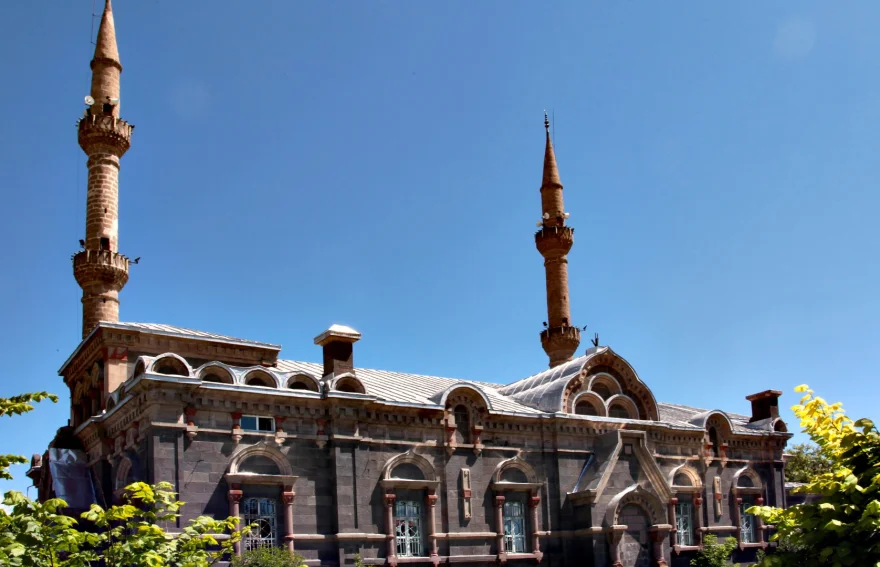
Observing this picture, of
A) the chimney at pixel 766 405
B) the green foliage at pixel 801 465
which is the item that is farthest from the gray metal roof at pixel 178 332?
the green foliage at pixel 801 465

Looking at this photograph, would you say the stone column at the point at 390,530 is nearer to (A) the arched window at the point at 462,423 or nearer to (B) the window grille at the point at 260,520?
(A) the arched window at the point at 462,423

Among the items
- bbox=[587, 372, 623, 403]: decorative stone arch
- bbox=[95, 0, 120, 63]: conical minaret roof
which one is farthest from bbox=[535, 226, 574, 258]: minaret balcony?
bbox=[95, 0, 120, 63]: conical minaret roof

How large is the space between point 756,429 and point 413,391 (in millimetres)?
14289

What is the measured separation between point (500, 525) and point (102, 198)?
1807 centimetres

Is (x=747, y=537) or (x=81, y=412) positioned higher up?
(x=81, y=412)

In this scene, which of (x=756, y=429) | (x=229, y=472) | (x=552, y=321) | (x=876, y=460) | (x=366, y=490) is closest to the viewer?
(x=876, y=460)

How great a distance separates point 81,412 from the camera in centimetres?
2956

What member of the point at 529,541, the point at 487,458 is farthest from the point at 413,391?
the point at 529,541

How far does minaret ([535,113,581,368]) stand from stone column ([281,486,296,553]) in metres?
19.2

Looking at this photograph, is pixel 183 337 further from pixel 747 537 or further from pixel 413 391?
pixel 747 537

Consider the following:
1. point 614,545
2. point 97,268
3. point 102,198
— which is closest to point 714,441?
point 614,545

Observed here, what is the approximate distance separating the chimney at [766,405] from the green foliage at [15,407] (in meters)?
Result: 29.9

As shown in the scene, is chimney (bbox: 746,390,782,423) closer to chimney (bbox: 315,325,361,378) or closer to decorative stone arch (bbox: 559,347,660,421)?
decorative stone arch (bbox: 559,347,660,421)

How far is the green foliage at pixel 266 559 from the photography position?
872 inches
